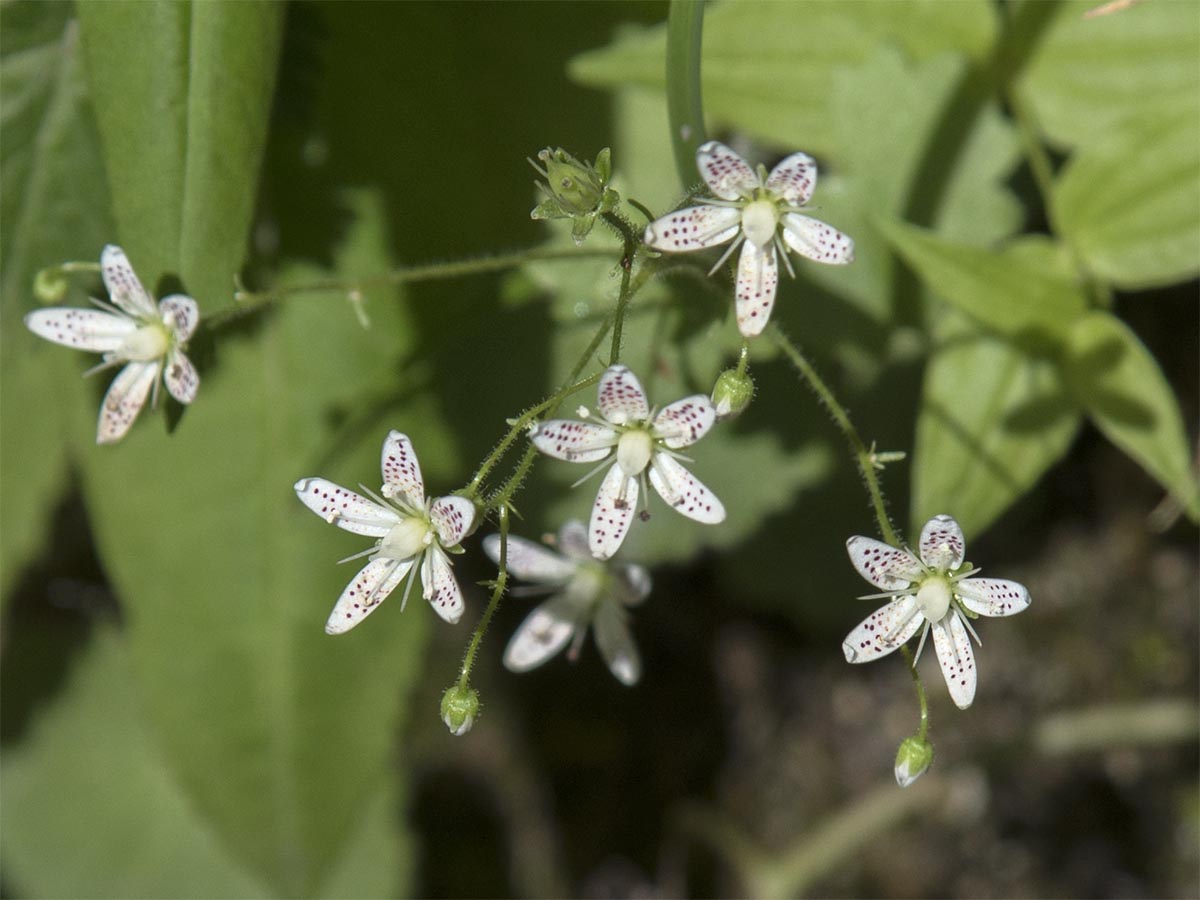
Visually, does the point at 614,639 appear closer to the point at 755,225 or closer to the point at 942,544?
the point at 942,544

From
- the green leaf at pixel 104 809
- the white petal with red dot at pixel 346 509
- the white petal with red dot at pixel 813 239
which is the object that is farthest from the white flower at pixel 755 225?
the green leaf at pixel 104 809

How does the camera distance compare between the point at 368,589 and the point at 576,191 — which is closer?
the point at 576,191

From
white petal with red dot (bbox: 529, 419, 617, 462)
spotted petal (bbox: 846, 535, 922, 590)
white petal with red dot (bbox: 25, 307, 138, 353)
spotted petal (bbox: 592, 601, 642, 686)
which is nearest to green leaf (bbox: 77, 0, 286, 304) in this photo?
white petal with red dot (bbox: 25, 307, 138, 353)

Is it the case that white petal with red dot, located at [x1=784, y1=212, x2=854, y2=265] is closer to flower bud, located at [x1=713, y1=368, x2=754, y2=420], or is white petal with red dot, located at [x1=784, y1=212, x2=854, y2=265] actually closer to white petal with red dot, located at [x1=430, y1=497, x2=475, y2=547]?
flower bud, located at [x1=713, y1=368, x2=754, y2=420]

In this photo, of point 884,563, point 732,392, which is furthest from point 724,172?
point 884,563

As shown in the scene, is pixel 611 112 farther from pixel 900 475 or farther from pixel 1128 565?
pixel 1128 565
